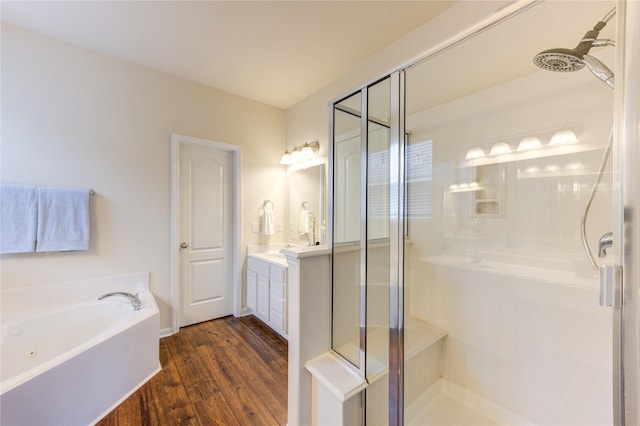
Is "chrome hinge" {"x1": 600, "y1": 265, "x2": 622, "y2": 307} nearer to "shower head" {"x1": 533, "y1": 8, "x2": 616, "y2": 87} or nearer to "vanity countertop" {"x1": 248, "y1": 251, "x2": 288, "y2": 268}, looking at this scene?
"shower head" {"x1": 533, "y1": 8, "x2": 616, "y2": 87}

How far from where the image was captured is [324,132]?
9.37 ft

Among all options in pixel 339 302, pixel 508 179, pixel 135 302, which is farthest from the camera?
pixel 135 302

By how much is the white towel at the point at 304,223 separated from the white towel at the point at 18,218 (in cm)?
234

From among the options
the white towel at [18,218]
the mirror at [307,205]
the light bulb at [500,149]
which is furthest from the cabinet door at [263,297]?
the light bulb at [500,149]

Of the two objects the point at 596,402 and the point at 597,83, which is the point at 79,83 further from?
the point at 596,402

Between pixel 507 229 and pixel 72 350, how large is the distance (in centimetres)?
291

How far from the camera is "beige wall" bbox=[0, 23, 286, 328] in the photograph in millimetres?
1971

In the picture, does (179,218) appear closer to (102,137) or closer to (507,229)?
(102,137)

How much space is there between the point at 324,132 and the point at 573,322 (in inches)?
101

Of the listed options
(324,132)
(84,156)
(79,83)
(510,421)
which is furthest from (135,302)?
(510,421)

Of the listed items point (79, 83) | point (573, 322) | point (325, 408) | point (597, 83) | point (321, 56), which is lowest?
point (325, 408)

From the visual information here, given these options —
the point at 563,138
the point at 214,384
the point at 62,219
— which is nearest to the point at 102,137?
the point at 62,219

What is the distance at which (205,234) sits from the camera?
9.70ft

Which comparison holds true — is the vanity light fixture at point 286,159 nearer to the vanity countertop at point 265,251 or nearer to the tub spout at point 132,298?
the vanity countertop at point 265,251
